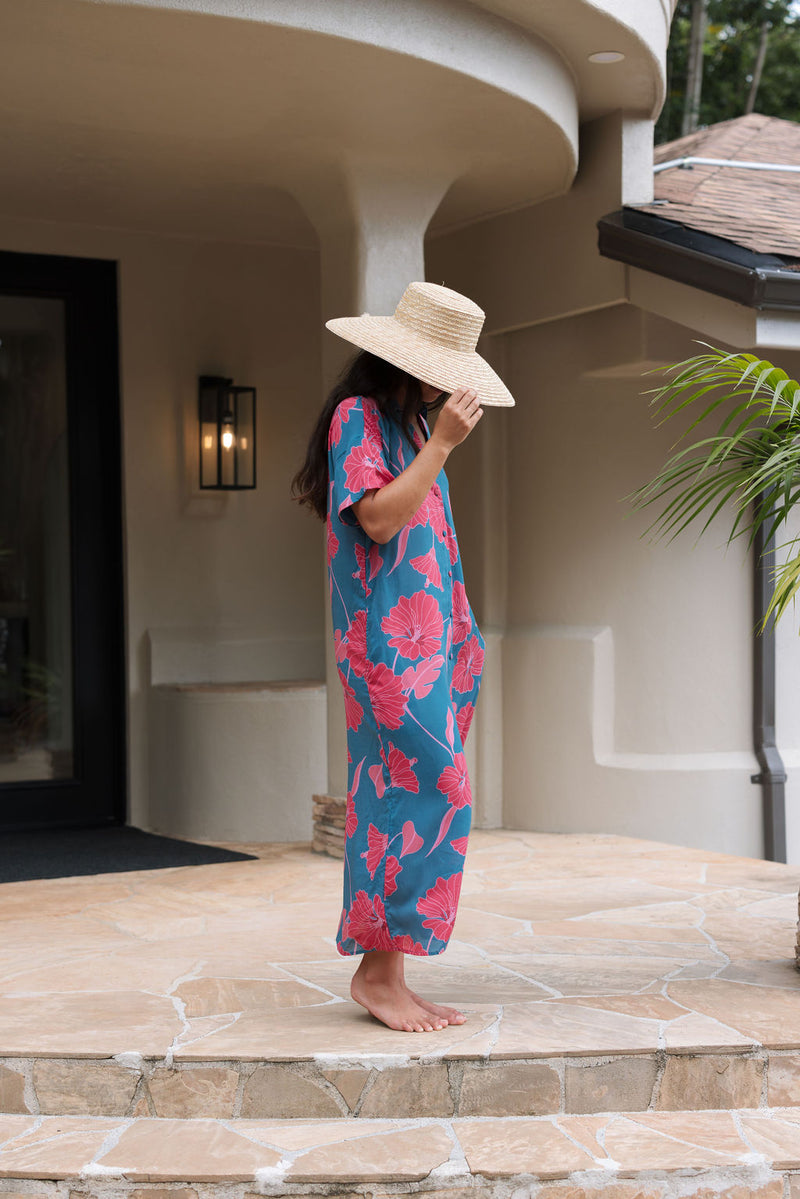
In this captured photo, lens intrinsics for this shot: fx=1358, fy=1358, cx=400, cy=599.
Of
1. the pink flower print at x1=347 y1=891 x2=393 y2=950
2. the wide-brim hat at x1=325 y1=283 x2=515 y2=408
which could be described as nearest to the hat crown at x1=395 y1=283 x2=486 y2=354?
the wide-brim hat at x1=325 y1=283 x2=515 y2=408

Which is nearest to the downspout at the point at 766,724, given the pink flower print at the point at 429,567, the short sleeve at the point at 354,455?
the pink flower print at the point at 429,567

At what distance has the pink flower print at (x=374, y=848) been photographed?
3283mm

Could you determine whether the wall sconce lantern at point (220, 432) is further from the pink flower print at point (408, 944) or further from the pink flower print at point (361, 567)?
the pink flower print at point (408, 944)

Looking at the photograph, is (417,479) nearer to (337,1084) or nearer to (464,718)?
(464,718)

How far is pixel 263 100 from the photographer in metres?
4.98

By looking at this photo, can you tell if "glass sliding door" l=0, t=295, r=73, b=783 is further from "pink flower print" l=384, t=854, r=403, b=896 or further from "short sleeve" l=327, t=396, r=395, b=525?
"pink flower print" l=384, t=854, r=403, b=896

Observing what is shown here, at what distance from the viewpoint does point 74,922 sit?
15.7 feet

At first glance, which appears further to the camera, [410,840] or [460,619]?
[460,619]

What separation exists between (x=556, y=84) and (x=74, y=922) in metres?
3.69

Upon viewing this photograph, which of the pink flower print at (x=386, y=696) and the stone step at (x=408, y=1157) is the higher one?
the pink flower print at (x=386, y=696)

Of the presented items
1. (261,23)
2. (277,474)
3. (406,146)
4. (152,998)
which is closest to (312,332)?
(277,474)

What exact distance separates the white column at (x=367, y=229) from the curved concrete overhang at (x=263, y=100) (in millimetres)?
64

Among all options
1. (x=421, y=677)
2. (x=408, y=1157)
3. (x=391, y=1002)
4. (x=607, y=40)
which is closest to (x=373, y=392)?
(x=421, y=677)

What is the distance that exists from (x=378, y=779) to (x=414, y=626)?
382 mm
